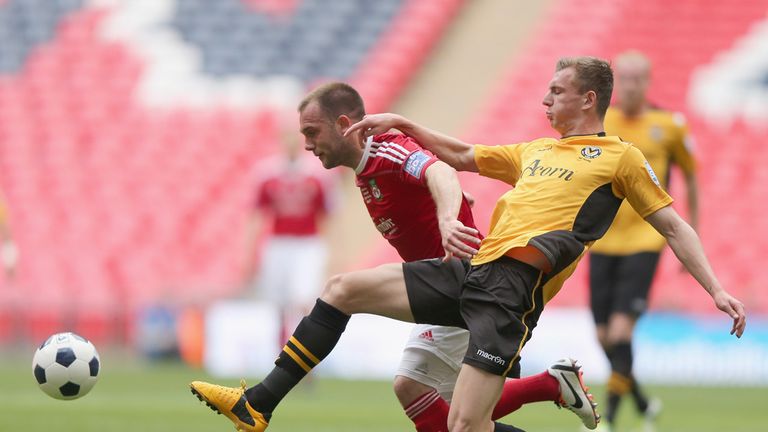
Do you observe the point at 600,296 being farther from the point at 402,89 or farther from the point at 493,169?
the point at 402,89

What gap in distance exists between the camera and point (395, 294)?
234 inches

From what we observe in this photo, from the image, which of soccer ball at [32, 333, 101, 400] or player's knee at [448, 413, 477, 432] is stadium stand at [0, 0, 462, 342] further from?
player's knee at [448, 413, 477, 432]

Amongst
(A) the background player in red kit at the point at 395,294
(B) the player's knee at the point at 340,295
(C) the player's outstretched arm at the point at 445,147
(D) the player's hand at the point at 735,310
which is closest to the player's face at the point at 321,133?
(A) the background player in red kit at the point at 395,294

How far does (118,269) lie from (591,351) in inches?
272

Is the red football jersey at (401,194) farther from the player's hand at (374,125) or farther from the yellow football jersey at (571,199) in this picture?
the yellow football jersey at (571,199)

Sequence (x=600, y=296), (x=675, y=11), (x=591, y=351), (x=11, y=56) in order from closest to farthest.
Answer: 1. (x=600, y=296)
2. (x=591, y=351)
3. (x=675, y=11)
4. (x=11, y=56)

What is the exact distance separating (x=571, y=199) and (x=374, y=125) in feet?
3.04

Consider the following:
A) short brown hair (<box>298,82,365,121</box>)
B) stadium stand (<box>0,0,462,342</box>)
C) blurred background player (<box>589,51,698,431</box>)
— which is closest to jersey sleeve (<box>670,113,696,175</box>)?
blurred background player (<box>589,51,698,431</box>)

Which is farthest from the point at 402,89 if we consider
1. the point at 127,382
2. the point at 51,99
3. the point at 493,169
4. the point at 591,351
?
the point at 493,169

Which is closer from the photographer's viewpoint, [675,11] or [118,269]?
[118,269]

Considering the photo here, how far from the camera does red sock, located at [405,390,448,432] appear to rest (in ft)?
21.0

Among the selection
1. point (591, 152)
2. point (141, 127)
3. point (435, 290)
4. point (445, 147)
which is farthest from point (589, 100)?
point (141, 127)

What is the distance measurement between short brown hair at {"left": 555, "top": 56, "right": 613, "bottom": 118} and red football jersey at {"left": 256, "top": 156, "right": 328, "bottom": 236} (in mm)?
6581

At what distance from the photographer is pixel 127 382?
42.8 feet
